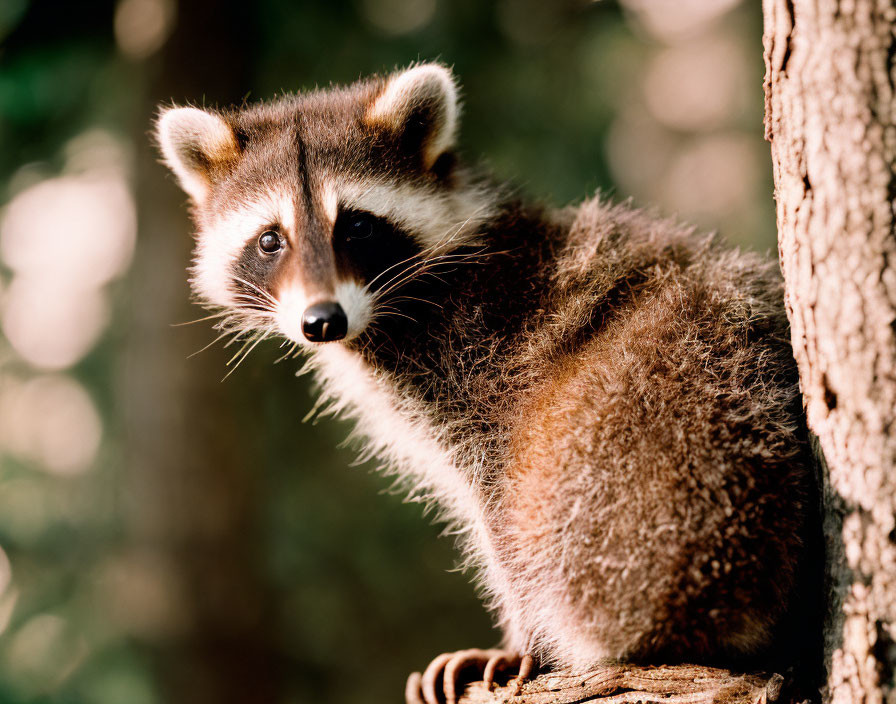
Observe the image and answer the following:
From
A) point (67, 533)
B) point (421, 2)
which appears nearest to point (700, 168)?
point (421, 2)

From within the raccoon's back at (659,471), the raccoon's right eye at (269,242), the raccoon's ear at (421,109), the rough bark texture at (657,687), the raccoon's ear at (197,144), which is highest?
the raccoon's ear at (197,144)

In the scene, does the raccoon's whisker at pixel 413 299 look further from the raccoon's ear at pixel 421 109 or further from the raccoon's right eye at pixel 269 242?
the raccoon's ear at pixel 421 109

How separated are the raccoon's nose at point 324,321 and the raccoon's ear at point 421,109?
96 centimetres

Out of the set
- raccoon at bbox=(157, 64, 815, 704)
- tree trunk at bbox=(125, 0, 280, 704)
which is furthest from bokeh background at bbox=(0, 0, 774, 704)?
raccoon at bbox=(157, 64, 815, 704)

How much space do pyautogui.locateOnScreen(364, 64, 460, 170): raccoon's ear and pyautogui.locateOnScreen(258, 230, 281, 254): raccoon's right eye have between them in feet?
2.09

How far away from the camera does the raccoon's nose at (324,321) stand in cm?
284

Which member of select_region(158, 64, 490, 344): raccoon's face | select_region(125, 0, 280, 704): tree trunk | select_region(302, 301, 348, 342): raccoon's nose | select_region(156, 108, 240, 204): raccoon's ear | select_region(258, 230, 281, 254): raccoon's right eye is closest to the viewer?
select_region(302, 301, 348, 342): raccoon's nose

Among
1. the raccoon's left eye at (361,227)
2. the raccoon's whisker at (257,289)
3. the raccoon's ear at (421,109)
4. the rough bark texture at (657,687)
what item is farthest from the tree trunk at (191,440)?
the rough bark texture at (657,687)

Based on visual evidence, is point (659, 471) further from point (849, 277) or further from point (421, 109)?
point (421, 109)

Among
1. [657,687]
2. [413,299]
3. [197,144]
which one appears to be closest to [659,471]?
[657,687]

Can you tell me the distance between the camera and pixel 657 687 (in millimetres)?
2410

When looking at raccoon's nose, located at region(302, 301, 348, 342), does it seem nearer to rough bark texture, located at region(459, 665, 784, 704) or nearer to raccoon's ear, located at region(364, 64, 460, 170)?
raccoon's ear, located at region(364, 64, 460, 170)

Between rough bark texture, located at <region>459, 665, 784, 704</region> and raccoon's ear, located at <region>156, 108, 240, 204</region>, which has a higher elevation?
raccoon's ear, located at <region>156, 108, 240, 204</region>

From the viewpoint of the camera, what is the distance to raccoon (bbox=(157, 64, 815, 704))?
2.40 m
